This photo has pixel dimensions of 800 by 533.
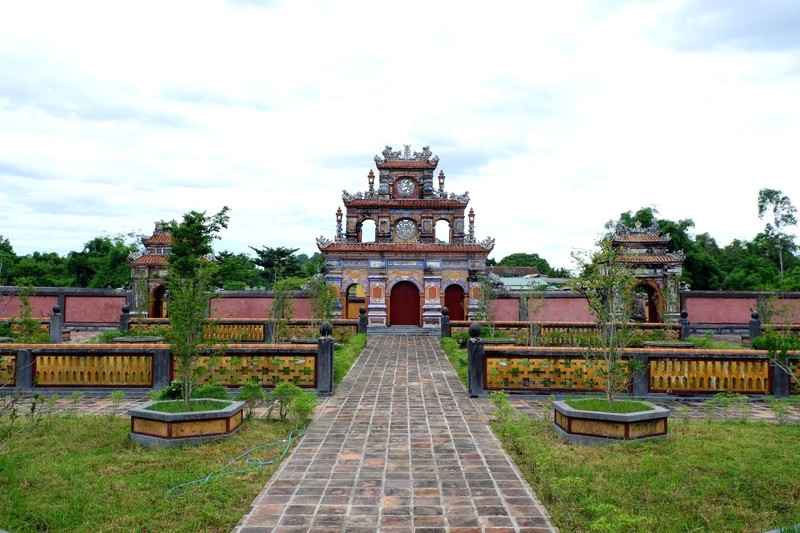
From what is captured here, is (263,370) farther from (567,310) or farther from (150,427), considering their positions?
(567,310)

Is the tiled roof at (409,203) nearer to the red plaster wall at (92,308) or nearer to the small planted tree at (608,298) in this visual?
the red plaster wall at (92,308)

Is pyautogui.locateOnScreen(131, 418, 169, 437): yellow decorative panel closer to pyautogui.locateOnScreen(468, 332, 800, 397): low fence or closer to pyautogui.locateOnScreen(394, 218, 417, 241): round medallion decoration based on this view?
pyautogui.locateOnScreen(468, 332, 800, 397): low fence

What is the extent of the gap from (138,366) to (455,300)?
65.7 feet

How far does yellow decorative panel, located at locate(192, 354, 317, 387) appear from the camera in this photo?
1116cm

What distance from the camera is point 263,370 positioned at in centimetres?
1119

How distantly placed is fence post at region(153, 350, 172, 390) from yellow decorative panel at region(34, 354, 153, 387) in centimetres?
14

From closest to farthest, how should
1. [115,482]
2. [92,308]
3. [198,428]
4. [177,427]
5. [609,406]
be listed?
1. [115,482]
2. [177,427]
3. [198,428]
4. [609,406]
5. [92,308]

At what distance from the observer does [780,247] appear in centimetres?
→ 4059

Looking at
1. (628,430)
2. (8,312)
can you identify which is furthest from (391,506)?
(8,312)

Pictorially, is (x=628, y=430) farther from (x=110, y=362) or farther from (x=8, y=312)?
(x=8, y=312)

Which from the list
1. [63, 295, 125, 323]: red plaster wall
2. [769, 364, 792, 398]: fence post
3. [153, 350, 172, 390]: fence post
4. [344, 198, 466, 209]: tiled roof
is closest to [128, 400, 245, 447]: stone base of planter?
[153, 350, 172, 390]: fence post

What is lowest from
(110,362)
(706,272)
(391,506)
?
(391,506)

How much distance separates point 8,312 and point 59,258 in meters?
17.5

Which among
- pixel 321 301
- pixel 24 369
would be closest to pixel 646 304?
pixel 321 301
